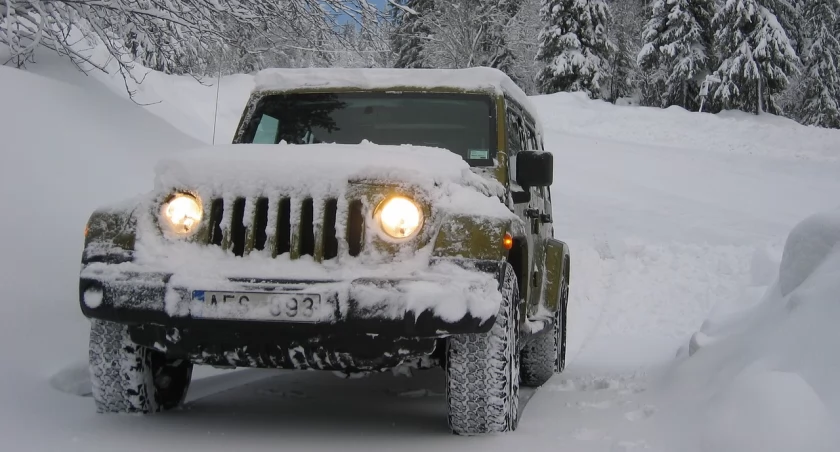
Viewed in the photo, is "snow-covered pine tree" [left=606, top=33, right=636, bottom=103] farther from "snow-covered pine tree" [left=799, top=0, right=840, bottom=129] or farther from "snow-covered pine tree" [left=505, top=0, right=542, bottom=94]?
"snow-covered pine tree" [left=799, top=0, right=840, bottom=129]

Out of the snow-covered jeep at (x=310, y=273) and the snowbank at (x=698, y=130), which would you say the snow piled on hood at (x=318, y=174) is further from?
the snowbank at (x=698, y=130)

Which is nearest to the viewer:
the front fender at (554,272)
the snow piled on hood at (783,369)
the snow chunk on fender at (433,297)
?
the snow piled on hood at (783,369)

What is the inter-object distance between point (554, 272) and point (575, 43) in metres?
30.6

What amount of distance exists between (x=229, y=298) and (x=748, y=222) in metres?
13.0

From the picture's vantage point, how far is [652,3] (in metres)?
33.6

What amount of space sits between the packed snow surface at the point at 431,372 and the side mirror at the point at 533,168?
4.04 ft

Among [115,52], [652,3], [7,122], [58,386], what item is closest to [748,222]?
[115,52]

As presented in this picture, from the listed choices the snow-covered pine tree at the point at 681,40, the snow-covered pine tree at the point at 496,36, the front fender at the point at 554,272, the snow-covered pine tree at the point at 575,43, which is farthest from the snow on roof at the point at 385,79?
the snow-covered pine tree at the point at 496,36

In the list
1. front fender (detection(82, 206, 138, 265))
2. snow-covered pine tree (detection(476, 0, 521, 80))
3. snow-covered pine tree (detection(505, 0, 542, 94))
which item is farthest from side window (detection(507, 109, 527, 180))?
snow-covered pine tree (detection(505, 0, 542, 94))

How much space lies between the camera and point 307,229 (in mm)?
3561

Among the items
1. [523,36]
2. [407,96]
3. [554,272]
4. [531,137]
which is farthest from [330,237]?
[523,36]

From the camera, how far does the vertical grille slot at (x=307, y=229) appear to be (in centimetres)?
353

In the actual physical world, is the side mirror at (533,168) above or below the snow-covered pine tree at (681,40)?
below

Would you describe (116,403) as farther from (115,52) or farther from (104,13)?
(104,13)
